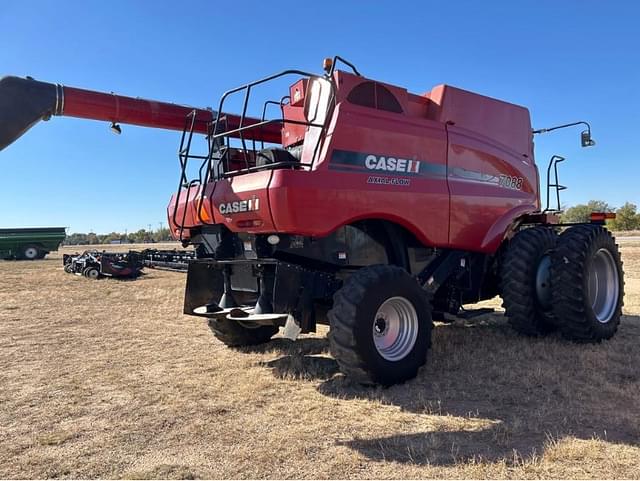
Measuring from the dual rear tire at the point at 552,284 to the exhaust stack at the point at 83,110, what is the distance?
3.37 metres

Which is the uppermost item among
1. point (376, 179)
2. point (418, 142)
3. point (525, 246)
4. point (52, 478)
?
point (418, 142)

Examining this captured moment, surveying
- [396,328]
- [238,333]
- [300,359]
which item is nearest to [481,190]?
[396,328]

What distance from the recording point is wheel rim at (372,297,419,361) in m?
4.96

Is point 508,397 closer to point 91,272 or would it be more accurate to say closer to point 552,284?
point 552,284

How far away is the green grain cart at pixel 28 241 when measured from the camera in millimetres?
31906

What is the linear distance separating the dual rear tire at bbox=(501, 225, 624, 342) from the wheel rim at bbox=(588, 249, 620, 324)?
33 centimetres

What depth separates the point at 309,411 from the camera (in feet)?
13.9

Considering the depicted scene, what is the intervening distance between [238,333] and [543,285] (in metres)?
3.60

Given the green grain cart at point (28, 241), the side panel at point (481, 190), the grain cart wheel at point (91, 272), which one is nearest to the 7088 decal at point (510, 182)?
the side panel at point (481, 190)

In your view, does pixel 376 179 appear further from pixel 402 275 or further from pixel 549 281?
pixel 549 281

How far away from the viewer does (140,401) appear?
15.1 ft

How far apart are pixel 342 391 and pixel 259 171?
2.11 m

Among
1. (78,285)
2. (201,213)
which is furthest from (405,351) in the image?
(78,285)

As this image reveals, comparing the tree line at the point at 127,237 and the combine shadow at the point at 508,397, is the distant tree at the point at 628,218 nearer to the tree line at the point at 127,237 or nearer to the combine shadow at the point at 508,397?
the combine shadow at the point at 508,397
